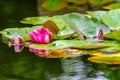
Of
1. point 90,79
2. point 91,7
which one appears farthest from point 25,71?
point 91,7

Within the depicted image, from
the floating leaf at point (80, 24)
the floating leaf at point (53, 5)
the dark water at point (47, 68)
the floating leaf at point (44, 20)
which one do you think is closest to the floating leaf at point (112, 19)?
the floating leaf at point (80, 24)

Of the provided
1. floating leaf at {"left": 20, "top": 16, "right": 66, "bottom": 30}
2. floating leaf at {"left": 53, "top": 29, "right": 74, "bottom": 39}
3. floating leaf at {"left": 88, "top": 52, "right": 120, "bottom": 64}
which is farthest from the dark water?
floating leaf at {"left": 20, "top": 16, "right": 66, "bottom": 30}

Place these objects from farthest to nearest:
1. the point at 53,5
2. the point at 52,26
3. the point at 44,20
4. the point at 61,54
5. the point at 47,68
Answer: the point at 53,5, the point at 44,20, the point at 52,26, the point at 61,54, the point at 47,68

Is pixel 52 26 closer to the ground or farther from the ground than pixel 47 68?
farther from the ground

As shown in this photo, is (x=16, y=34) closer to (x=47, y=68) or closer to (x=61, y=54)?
(x=61, y=54)

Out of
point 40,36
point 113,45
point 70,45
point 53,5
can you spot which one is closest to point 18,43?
point 40,36

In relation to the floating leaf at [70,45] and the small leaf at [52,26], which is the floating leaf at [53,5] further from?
the floating leaf at [70,45]

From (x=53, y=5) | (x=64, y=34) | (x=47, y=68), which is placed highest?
(x=53, y=5)

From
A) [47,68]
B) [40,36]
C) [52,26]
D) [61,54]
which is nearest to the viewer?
[47,68]

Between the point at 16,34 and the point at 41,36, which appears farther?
the point at 16,34
